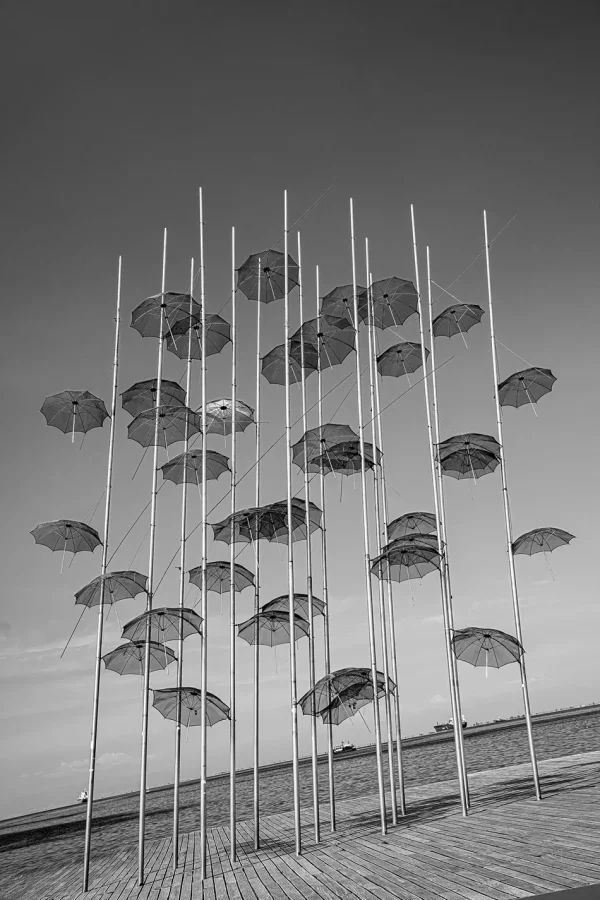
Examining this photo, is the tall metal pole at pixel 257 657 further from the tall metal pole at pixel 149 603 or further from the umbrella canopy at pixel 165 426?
the tall metal pole at pixel 149 603

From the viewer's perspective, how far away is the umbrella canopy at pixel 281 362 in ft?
51.1

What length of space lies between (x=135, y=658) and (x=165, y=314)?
7.25m

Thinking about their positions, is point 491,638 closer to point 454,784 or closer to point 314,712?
point 314,712

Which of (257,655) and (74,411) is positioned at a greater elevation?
(74,411)

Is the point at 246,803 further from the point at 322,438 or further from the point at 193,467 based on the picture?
the point at 322,438

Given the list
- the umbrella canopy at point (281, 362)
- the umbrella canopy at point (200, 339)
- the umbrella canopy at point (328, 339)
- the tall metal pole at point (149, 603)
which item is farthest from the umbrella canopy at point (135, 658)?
A: the umbrella canopy at point (328, 339)

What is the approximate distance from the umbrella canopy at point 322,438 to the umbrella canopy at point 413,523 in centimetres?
275

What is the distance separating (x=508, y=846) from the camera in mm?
9297

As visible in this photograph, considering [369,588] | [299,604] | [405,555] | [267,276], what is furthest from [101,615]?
[267,276]

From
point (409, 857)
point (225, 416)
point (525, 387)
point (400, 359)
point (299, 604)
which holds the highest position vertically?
point (400, 359)

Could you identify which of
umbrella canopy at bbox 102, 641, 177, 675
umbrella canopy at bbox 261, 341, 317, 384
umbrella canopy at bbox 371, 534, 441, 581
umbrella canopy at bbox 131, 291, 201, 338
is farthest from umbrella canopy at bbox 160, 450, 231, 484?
umbrella canopy at bbox 371, 534, 441, 581

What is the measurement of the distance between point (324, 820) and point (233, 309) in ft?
36.4

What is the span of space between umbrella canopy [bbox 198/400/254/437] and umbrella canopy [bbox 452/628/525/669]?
6.45 metres

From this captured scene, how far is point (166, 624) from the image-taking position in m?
13.4
